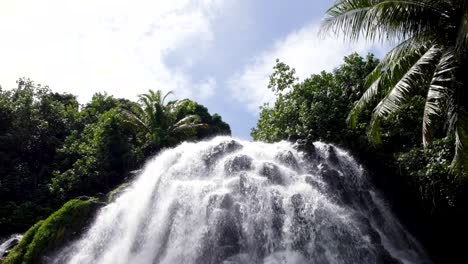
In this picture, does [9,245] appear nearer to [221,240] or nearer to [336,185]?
[221,240]

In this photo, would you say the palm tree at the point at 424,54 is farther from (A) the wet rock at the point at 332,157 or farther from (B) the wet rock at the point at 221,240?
(A) the wet rock at the point at 332,157

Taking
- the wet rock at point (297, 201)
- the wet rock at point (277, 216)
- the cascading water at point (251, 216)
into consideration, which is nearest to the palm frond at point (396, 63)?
the wet rock at point (297, 201)

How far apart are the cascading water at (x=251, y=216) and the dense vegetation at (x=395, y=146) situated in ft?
2.74

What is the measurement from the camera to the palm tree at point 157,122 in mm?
23734

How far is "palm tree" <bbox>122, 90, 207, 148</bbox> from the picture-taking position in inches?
934

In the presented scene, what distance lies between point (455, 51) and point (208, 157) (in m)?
10.8

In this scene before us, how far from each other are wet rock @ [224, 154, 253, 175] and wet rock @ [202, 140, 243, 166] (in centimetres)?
126

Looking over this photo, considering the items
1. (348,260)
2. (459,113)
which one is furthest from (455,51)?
(348,260)

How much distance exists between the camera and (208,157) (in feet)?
55.6

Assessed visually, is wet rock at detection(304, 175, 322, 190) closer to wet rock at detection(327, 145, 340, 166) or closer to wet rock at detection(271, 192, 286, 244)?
wet rock at detection(271, 192, 286, 244)

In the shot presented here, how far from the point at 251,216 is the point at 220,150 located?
201 inches

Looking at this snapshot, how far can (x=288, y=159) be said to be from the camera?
16141 millimetres

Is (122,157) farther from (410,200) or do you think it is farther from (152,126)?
(410,200)

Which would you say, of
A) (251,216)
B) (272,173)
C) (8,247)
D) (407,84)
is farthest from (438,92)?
(8,247)
